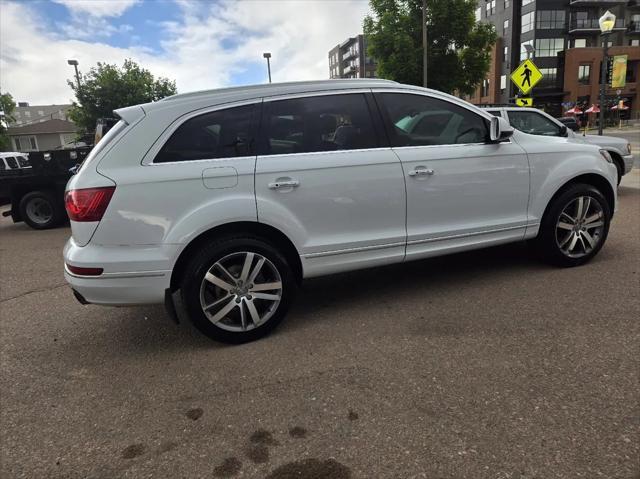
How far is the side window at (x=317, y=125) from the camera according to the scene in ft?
11.9

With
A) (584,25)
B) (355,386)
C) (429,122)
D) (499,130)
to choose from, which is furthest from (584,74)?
(355,386)

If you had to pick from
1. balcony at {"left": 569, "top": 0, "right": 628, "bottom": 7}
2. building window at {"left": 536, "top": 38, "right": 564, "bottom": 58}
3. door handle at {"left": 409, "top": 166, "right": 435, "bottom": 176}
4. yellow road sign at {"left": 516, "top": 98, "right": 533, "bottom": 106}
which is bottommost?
door handle at {"left": 409, "top": 166, "right": 435, "bottom": 176}

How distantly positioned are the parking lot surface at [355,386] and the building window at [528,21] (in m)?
61.7

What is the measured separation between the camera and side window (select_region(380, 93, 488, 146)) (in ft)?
13.1

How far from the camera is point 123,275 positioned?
129 inches

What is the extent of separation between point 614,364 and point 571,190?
210cm

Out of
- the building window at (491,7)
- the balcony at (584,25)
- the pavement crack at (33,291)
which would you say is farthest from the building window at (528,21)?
the pavement crack at (33,291)

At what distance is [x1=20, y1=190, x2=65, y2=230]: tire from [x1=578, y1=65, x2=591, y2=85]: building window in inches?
2471

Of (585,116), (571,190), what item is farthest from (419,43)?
(585,116)

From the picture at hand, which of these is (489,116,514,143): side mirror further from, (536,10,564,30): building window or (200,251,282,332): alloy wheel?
(536,10,564,30): building window

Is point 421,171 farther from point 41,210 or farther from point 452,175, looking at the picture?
point 41,210

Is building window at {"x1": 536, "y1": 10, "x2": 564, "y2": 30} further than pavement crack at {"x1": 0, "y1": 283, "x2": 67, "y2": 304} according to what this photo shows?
Yes

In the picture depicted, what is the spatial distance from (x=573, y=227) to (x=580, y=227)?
9 centimetres

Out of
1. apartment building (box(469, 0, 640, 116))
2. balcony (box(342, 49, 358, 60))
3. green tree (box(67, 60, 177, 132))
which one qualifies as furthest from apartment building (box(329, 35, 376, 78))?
green tree (box(67, 60, 177, 132))
